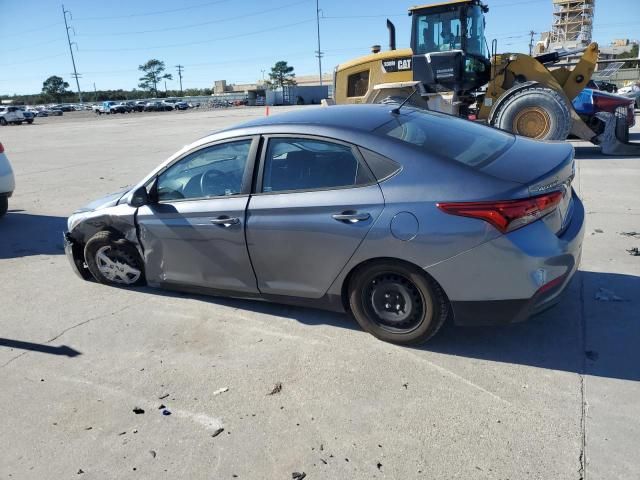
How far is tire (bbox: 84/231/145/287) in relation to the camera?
467 centimetres

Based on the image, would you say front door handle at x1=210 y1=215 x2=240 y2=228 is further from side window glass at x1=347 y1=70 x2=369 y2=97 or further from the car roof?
side window glass at x1=347 y1=70 x2=369 y2=97

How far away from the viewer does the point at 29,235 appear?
23.5ft

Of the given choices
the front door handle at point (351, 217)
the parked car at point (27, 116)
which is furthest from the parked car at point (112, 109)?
the front door handle at point (351, 217)

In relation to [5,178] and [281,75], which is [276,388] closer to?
[5,178]

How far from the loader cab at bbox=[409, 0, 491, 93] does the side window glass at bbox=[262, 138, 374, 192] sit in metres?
8.87

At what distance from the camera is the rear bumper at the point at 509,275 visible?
3.03m

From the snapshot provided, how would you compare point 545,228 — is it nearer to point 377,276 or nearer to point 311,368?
point 377,276

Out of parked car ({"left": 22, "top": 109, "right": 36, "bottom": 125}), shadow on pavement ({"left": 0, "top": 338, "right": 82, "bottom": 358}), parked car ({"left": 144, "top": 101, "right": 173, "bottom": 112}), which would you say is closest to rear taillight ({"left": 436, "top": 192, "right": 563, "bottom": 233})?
shadow on pavement ({"left": 0, "top": 338, "right": 82, "bottom": 358})

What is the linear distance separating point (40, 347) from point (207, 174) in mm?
1892

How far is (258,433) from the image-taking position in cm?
280

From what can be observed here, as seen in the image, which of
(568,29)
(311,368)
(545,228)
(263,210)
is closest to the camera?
(545,228)

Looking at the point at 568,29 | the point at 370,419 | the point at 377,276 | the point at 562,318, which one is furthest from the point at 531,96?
the point at 568,29

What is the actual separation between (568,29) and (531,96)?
151 metres

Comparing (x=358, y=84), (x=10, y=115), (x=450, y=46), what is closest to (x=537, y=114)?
(x=450, y=46)
